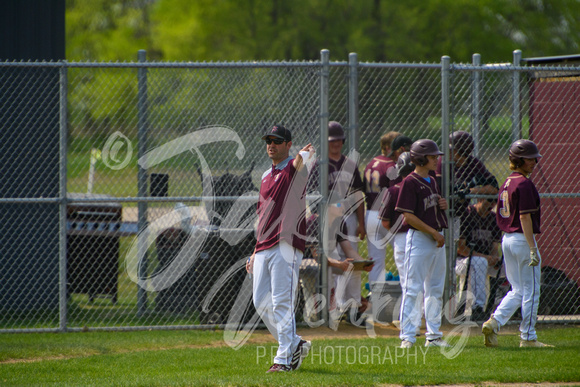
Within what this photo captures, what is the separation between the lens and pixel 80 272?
7840 millimetres

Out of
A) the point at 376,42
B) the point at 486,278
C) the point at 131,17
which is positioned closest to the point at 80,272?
the point at 486,278

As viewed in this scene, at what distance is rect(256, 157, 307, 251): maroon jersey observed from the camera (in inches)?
210

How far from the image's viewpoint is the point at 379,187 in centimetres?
786

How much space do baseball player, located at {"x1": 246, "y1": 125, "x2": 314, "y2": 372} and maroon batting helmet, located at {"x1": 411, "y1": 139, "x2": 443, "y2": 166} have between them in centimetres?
140

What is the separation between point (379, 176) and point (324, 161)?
834 mm

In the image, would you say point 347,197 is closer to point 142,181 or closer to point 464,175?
point 464,175

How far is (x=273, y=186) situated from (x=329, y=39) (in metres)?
25.7

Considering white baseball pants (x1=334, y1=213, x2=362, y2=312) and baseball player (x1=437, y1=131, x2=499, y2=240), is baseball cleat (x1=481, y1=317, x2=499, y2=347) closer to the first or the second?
baseball player (x1=437, y1=131, x2=499, y2=240)

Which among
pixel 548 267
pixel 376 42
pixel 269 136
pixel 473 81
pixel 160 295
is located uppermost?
pixel 376 42

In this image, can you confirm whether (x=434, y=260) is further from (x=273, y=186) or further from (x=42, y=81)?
(x=42, y=81)

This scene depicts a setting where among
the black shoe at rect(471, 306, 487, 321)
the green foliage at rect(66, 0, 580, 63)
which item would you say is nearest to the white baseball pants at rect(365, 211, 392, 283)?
the black shoe at rect(471, 306, 487, 321)

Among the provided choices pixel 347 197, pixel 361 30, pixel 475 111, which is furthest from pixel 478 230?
pixel 361 30

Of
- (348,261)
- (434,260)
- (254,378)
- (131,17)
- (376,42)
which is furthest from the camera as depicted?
(131,17)

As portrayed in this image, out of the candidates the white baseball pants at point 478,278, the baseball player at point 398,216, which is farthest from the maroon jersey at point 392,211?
the white baseball pants at point 478,278
